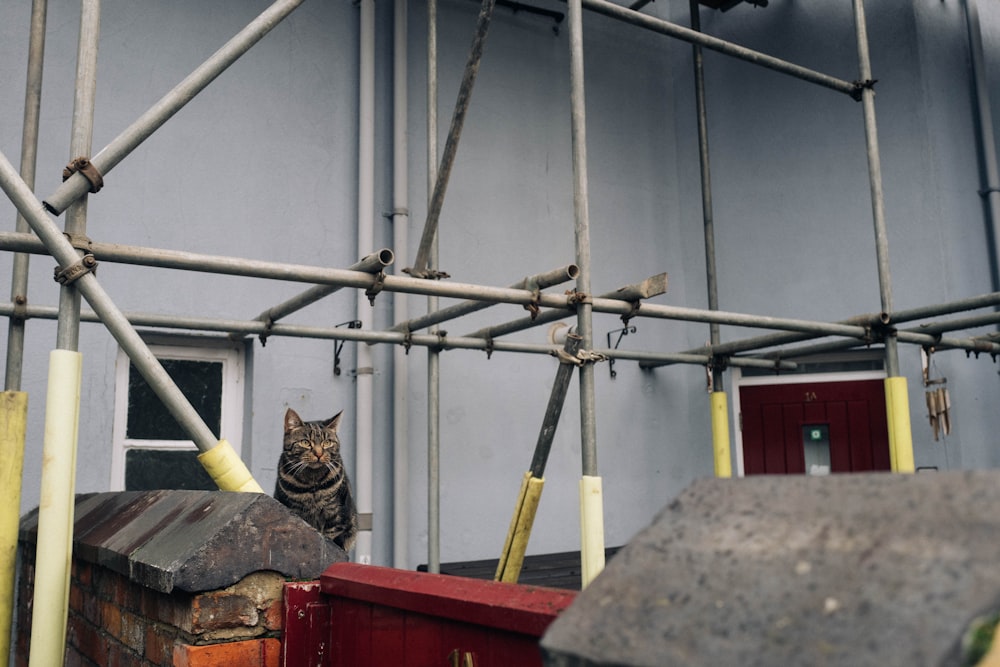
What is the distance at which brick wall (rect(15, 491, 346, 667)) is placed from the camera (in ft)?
5.76

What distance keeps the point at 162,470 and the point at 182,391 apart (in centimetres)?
47

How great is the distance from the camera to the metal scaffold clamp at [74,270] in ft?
7.61

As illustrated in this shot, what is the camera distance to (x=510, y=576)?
3.53m

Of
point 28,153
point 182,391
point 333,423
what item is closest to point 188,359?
point 182,391

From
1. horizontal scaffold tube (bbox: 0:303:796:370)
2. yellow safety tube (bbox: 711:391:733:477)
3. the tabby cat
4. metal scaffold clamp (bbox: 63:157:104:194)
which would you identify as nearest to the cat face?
the tabby cat

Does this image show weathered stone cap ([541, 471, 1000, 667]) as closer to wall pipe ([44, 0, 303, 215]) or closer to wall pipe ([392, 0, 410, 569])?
wall pipe ([44, 0, 303, 215])

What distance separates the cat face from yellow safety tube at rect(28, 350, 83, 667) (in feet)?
6.80

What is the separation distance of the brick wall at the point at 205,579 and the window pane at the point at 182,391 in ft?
8.64

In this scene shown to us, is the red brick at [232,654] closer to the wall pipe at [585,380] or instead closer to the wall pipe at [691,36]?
the wall pipe at [585,380]

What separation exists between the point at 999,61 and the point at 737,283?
2.55m

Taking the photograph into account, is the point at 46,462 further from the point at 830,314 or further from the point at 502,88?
the point at 830,314

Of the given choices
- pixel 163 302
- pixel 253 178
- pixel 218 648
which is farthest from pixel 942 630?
pixel 253 178

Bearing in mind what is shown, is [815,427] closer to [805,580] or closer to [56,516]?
[56,516]

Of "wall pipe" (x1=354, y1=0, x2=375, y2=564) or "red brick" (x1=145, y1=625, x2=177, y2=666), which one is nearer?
"red brick" (x1=145, y1=625, x2=177, y2=666)
